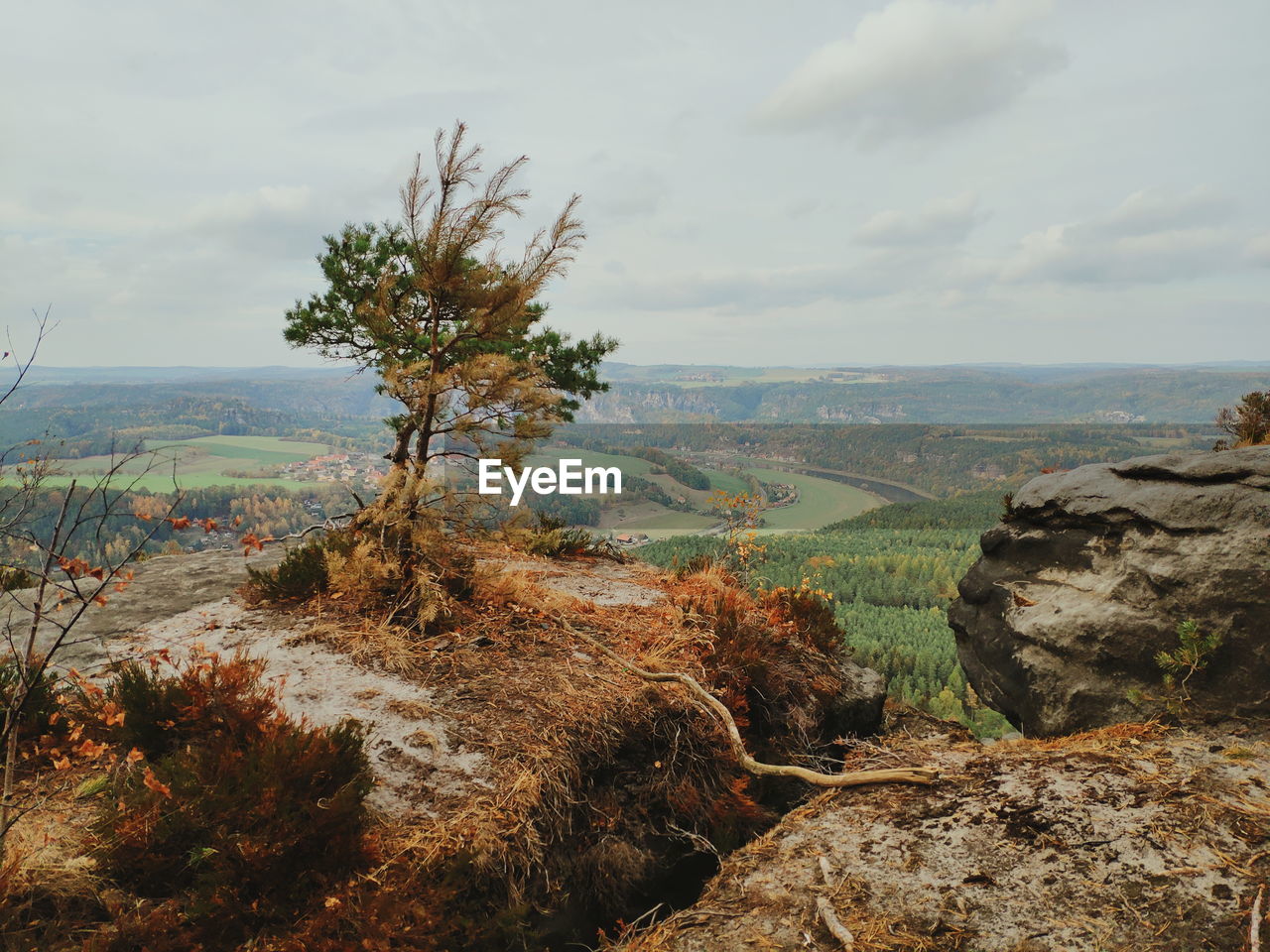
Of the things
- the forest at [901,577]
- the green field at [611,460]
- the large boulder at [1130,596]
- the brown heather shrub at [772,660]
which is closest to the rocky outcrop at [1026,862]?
the large boulder at [1130,596]

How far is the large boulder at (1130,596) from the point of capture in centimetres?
449

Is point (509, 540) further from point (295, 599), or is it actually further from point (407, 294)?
point (407, 294)

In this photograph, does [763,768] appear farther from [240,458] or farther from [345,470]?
[240,458]

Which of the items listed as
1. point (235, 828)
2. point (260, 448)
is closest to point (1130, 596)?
point (235, 828)

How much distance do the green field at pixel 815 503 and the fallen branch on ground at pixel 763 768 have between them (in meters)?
84.1

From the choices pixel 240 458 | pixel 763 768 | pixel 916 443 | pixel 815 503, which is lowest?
pixel 815 503

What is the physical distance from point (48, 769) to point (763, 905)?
12.7 feet

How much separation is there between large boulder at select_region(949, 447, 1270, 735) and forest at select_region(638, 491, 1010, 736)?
2577 mm

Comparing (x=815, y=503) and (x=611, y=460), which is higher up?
(x=611, y=460)

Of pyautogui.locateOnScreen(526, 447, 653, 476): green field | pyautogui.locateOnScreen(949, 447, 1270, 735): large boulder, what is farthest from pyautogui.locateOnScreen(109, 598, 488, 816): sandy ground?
pyautogui.locateOnScreen(526, 447, 653, 476): green field

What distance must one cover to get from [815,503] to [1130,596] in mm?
120280

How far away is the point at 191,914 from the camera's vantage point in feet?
7.89

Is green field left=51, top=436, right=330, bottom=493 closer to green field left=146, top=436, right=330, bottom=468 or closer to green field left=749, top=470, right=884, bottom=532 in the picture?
green field left=146, top=436, right=330, bottom=468

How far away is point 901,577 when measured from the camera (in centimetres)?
6056
